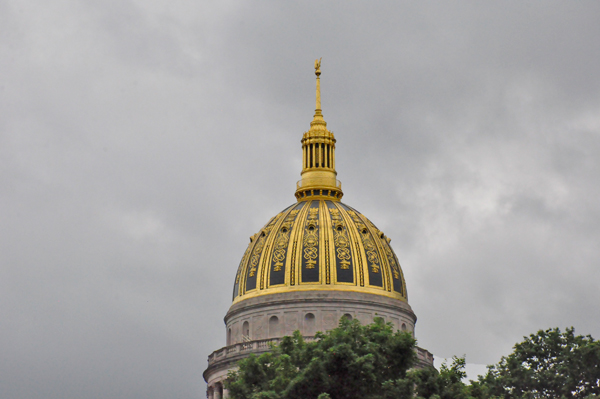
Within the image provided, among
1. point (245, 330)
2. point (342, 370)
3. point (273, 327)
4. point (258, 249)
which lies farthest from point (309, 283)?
point (342, 370)

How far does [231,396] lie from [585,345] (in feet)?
82.7

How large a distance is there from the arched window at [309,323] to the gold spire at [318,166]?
14117mm

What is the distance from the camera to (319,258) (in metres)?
105

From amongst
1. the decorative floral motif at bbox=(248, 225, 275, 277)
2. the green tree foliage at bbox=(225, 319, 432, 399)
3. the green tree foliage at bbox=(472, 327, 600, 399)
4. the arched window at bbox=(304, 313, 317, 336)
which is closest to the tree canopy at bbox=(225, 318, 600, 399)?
the green tree foliage at bbox=(225, 319, 432, 399)

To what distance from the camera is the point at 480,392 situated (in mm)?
65375

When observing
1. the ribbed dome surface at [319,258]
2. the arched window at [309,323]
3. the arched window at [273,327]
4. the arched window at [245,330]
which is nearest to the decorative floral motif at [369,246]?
the ribbed dome surface at [319,258]

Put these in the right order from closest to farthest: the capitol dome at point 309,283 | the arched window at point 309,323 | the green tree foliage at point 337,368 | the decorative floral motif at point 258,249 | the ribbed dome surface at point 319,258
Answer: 1. the green tree foliage at point 337,368
2. the arched window at point 309,323
3. the capitol dome at point 309,283
4. the ribbed dome surface at point 319,258
5. the decorative floral motif at point 258,249

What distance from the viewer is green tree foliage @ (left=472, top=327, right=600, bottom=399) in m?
77.8

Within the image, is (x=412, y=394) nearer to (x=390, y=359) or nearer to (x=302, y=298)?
(x=390, y=359)

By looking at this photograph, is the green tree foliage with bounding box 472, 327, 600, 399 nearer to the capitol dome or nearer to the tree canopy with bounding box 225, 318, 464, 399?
the tree canopy with bounding box 225, 318, 464, 399

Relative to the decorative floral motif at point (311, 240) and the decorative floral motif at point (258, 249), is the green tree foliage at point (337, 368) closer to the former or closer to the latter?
the decorative floral motif at point (311, 240)

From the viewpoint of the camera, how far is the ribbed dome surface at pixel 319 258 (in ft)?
344

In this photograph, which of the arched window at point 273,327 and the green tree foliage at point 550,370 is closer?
the green tree foliage at point 550,370

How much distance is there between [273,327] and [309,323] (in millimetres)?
3083
